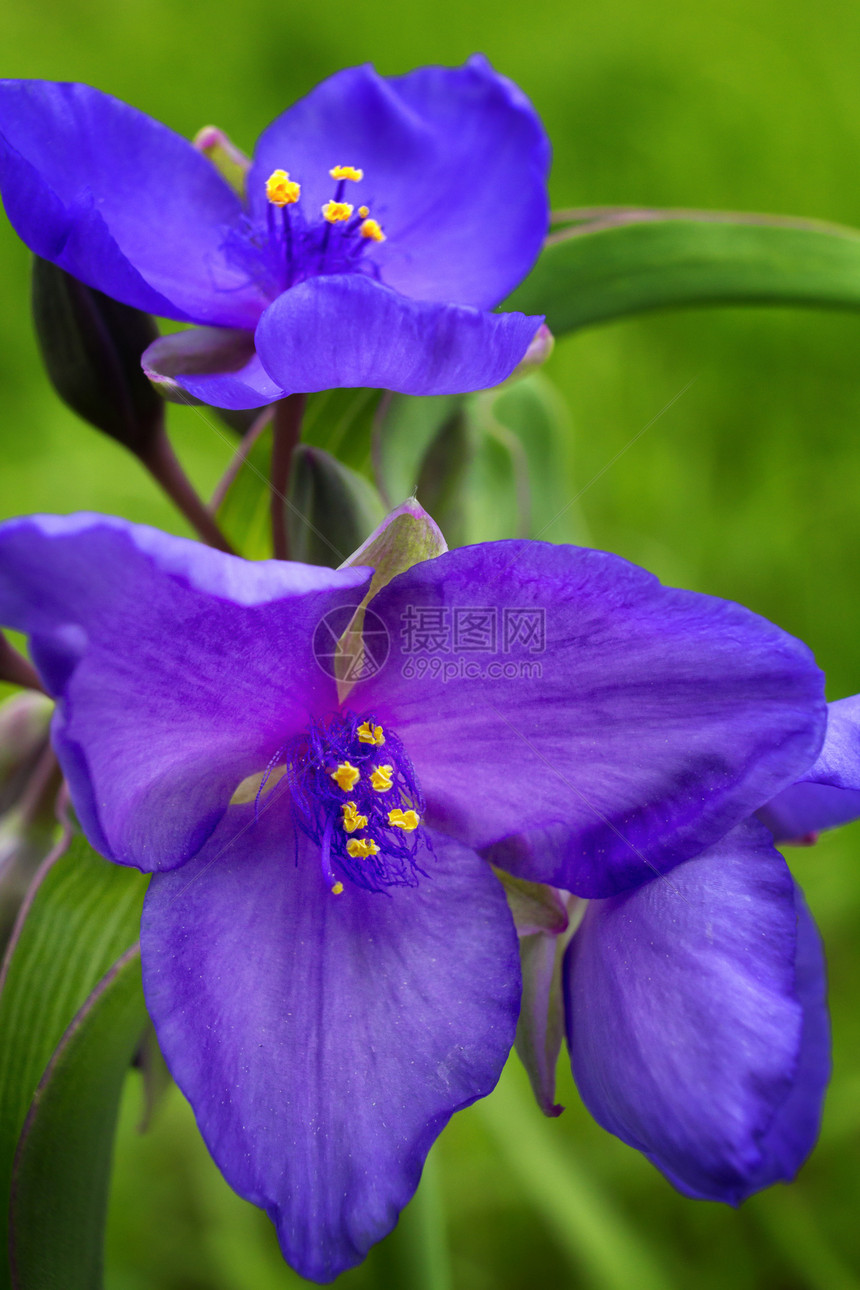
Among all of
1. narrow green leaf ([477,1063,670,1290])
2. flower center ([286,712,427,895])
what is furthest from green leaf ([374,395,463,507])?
narrow green leaf ([477,1063,670,1290])

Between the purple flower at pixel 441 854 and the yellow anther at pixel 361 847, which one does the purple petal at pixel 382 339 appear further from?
the yellow anther at pixel 361 847

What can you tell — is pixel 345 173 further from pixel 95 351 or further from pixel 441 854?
pixel 441 854

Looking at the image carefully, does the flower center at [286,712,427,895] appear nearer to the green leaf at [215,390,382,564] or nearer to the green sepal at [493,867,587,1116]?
the green sepal at [493,867,587,1116]

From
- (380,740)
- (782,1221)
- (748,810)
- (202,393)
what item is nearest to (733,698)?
(748,810)

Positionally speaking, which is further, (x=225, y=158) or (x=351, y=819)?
(x=225, y=158)

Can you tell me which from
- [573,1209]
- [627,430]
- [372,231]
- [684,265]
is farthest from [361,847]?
[627,430]

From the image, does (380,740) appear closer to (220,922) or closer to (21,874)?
(220,922)

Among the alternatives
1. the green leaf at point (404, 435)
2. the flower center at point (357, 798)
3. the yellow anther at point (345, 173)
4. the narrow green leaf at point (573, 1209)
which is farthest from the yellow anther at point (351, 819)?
the narrow green leaf at point (573, 1209)
